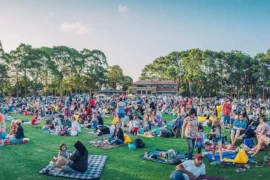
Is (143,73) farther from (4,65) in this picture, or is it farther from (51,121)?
(51,121)

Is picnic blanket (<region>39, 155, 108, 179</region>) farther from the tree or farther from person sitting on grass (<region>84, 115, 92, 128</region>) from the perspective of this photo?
the tree

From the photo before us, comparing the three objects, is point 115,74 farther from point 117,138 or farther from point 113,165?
point 113,165

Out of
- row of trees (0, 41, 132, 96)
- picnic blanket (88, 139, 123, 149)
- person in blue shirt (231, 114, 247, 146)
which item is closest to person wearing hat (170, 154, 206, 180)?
picnic blanket (88, 139, 123, 149)

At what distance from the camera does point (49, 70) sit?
163ft

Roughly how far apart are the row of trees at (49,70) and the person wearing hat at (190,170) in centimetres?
4278

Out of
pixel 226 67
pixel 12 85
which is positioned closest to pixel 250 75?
pixel 226 67

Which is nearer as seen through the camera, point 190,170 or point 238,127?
Result: point 190,170

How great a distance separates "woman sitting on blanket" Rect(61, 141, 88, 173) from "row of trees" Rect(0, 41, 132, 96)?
40422 millimetres

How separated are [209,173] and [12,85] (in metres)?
47.8

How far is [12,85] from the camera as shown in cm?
4747

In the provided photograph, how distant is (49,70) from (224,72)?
39.1 m

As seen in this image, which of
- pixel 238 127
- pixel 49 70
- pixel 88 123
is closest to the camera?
pixel 238 127

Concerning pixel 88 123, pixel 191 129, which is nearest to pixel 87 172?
pixel 191 129

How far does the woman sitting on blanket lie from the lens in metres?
6.51
